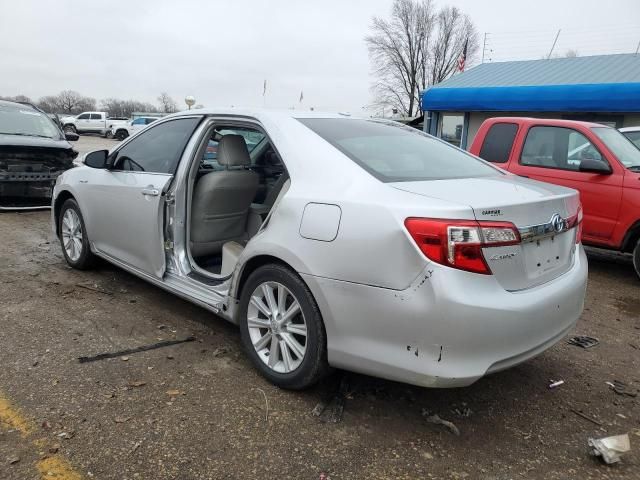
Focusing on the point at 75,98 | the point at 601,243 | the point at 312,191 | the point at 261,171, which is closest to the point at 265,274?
the point at 312,191

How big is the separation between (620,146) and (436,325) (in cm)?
502

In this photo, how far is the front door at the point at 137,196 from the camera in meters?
3.88

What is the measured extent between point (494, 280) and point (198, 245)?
92.0 inches

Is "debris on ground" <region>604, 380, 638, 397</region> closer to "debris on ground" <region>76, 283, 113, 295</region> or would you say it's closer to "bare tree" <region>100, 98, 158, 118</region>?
"debris on ground" <region>76, 283, 113, 295</region>

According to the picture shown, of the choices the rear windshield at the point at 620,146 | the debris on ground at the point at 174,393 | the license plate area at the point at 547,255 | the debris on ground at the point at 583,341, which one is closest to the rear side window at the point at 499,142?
the rear windshield at the point at 620,146

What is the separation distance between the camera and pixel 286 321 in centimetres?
295

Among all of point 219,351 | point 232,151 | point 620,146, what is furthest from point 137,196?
point 620,146

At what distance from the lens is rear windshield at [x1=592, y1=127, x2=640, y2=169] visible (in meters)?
5.94

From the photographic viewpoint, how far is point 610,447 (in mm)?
2545

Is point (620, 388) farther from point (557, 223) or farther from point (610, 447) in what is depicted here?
point (557, 223)

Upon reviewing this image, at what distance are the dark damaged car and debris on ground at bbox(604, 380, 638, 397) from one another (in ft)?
25.3

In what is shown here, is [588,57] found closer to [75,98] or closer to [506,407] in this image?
[506,407]

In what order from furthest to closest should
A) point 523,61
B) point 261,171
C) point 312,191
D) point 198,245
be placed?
point 523,61 < point 261,171 < point 198,245 < point 312,191

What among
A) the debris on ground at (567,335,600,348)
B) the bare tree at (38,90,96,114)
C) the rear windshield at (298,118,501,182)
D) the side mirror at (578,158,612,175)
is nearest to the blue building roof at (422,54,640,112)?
the side mirror at (578,158,612,175)
